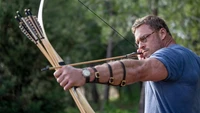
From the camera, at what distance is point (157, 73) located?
9.25 feet

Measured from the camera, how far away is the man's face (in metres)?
3.38

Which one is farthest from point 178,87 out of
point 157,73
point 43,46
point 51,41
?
point 51,41

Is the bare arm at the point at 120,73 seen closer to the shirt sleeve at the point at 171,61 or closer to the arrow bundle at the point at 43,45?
the shirt sleeve at the point at 171,61

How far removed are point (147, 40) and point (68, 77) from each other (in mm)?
1073

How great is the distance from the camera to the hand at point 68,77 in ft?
8.11

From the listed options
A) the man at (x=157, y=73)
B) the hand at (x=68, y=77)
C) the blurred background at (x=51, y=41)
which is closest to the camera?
the hand at (x=68, y=77)

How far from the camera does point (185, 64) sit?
316cm

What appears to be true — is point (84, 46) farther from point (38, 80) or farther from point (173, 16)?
point (38, 80)

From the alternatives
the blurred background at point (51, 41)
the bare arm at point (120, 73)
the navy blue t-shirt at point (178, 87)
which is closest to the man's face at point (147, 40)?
the navy blue t-shirt at point (178, 87)

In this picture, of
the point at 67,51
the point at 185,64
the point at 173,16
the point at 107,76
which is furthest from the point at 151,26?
the point at 173,16

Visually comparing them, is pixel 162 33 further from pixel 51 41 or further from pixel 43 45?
pixel 51 41

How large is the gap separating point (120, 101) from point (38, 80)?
56.4 feet

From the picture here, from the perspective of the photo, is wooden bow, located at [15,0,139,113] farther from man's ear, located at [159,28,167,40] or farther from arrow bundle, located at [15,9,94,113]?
man's ear, located at [159,28,167,40]

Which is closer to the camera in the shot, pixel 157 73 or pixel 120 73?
pixel 120 73
